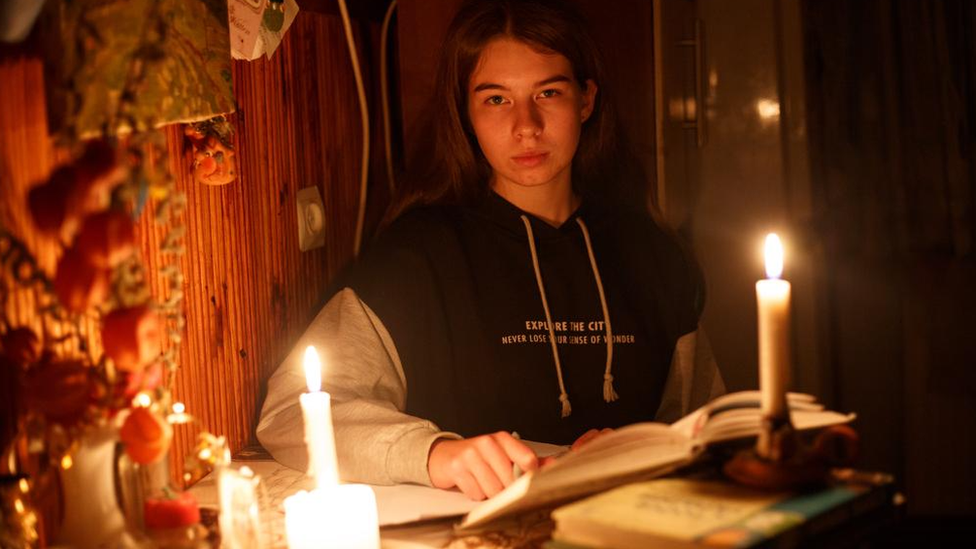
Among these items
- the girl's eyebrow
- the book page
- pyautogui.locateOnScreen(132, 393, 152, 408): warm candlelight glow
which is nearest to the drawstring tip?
the girl's eyebrow

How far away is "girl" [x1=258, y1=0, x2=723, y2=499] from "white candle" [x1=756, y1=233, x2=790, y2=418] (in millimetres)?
598

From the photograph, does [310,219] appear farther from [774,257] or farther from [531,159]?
[774,257]

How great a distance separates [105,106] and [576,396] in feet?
2.79

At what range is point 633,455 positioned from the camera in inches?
34.0

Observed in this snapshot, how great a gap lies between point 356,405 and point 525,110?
49 cm

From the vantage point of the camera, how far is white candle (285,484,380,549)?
877 mm

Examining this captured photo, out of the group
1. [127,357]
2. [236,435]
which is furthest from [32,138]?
[236,435]

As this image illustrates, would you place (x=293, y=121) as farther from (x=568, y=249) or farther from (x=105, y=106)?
(x=105, y=106)

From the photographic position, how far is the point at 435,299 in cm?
147

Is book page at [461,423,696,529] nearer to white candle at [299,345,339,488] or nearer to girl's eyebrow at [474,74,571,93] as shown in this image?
white candle at [299,345,339,488]

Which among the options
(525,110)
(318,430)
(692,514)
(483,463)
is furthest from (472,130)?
(692,514)

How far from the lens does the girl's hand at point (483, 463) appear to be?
1054 millimetres

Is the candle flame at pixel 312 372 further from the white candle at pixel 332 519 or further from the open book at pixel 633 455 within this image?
the open book at pixel 633 455

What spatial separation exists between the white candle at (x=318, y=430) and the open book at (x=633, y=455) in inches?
6.0
